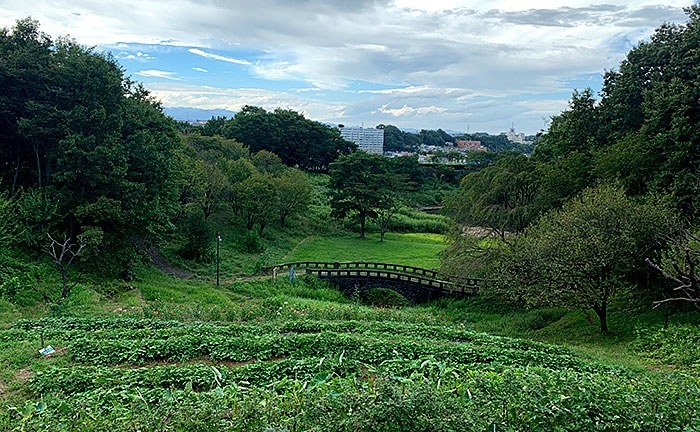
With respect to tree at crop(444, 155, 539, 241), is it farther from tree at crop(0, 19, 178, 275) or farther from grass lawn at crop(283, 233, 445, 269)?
tree at crop(0, 19, 178, 275)

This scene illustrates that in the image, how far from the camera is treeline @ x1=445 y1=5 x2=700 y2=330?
52.7ft

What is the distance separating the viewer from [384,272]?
96.4 feet

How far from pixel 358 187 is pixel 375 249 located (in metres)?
7.83

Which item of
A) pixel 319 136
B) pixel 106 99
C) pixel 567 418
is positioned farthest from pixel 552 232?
pixel 319 136

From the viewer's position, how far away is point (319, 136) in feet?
249

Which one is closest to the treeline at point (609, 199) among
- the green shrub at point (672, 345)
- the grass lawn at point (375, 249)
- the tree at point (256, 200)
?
the green shrub at point (672, 345)

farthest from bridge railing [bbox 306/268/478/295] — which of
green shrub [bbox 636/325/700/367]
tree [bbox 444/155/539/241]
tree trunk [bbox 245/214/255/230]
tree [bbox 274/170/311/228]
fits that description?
tree [bbox 274/170/311/228]

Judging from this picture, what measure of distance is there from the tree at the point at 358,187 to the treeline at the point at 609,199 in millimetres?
19598

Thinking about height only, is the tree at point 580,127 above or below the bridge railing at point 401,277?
above

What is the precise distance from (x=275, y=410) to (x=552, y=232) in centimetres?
1515

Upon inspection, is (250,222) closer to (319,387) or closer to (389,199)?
(389,199)

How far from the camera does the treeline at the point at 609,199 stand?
16.1 meters

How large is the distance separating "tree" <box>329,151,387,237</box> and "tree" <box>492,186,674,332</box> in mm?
28760

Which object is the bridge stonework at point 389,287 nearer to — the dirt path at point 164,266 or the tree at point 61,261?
the dirt path at point 164,266
